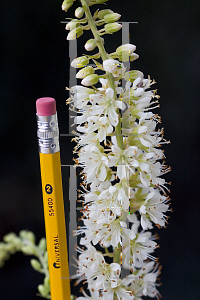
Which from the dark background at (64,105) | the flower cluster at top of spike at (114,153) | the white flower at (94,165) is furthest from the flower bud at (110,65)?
the dark background at (64,105)

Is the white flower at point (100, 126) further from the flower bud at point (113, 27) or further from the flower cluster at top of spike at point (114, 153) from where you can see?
the flower bud at point (113, 27)

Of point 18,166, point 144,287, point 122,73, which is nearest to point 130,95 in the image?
point 122,73

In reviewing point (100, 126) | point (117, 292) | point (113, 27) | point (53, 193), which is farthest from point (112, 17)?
point (117, 292)

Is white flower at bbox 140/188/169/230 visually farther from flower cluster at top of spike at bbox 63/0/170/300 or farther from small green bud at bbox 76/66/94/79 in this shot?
small green bud at bbox 76/66/94/79

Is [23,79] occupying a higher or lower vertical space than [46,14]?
lower

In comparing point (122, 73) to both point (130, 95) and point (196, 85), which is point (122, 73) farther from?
point (196, 85)

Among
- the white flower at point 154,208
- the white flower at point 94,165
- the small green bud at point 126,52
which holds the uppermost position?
the small green bud at point 126,52
